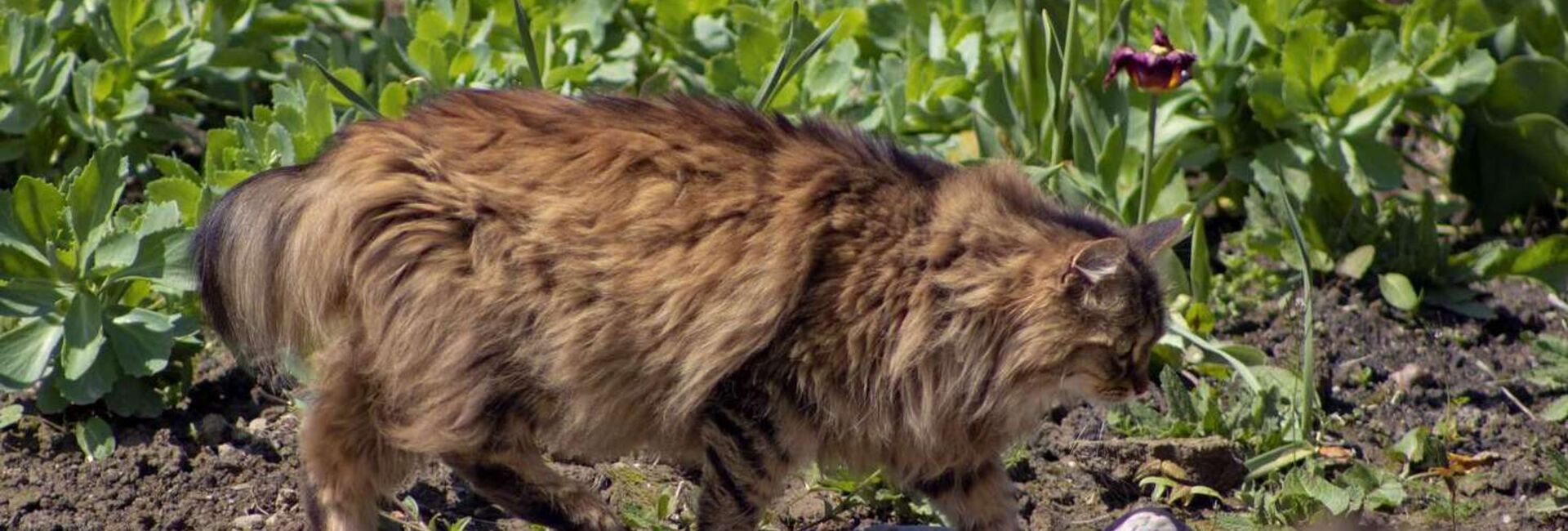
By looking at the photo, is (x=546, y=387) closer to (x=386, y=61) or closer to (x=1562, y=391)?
(x=386, y=61)

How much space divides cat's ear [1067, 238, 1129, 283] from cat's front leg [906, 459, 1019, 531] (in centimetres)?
58

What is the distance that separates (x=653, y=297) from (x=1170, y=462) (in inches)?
60.5

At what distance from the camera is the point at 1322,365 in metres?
5.03

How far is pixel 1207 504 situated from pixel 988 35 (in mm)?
1745

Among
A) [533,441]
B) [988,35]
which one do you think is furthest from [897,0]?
[533,441]

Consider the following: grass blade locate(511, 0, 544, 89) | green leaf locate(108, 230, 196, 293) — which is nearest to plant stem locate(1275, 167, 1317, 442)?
grass blade locate(511, 0, 544, 89)

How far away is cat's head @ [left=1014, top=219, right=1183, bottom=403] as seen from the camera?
3.73m

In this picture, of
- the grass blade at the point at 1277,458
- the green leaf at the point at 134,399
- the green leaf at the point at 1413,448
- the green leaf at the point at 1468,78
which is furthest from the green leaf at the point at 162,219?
the green leaf at the point at 1468,78

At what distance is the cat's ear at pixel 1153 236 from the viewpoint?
393 centimetres

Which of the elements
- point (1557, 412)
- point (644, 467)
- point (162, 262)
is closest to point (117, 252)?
point (162, 262)

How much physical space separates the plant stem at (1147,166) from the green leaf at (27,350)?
107 inches

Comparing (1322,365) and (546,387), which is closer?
(546,387)

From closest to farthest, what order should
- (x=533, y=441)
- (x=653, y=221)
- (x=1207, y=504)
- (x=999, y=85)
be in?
1. (x=653, y=221)
2. (x=533, y=441)
3. (x=1207, y=504)
4. (x=999, y=85)

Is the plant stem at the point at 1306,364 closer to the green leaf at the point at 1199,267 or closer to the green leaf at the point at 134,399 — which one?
the green leaf at the point at 1199,267
